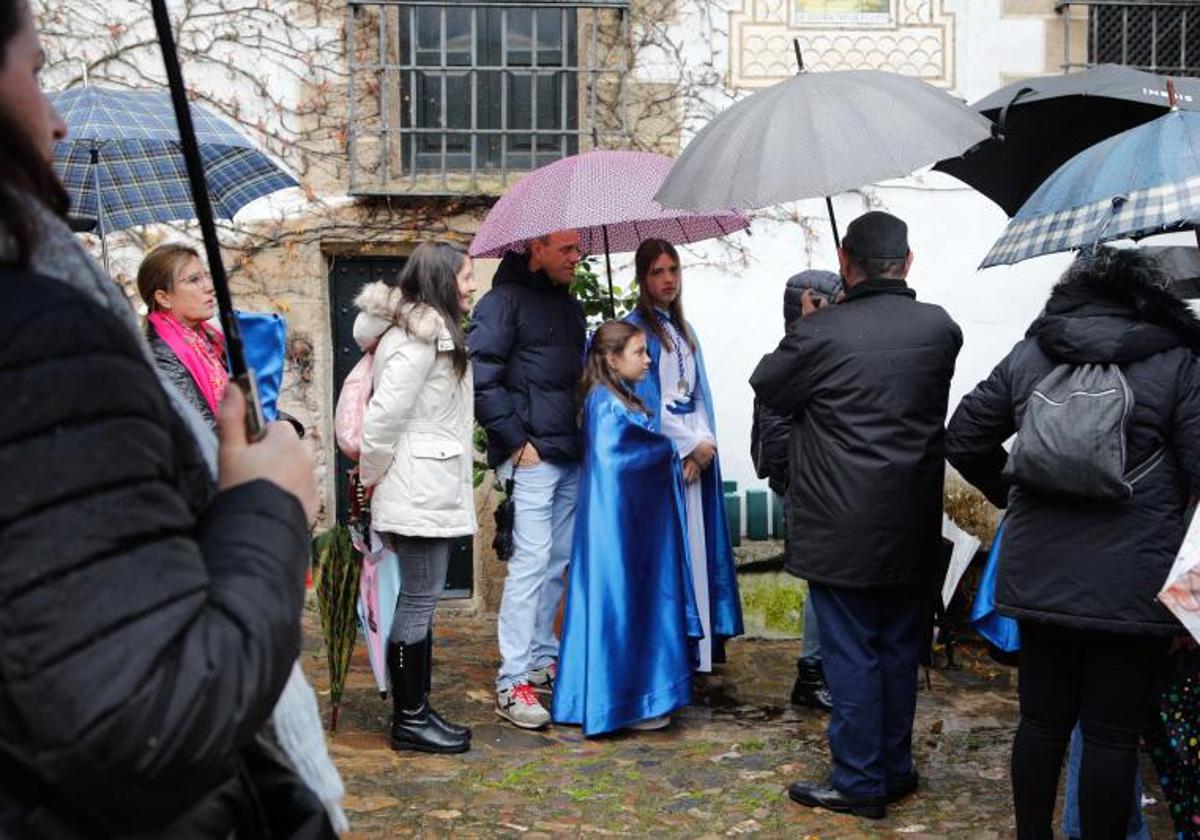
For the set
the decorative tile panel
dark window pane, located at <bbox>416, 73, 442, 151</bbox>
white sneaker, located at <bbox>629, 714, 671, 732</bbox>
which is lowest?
white sneaker, located at <bbox>629, 714, 671, 732</bbox>

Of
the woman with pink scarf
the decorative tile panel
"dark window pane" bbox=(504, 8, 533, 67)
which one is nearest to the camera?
the woman with pink scarf

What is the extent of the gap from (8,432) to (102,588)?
0.16 m

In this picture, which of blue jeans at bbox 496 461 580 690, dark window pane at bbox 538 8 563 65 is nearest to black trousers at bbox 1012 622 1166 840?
blue jeans at bbox 496 461 580 690

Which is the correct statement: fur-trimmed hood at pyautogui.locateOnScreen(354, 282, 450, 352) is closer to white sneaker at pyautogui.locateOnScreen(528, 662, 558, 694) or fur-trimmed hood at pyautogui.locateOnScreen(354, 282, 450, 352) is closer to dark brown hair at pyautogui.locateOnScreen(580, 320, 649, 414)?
dark brown hair at pyautogui.locateOnScreen(580, 320, 649, 414)

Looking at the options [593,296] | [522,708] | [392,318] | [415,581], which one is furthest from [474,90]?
[522,708]

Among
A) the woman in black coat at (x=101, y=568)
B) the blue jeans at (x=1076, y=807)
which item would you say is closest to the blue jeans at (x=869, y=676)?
the blue jeans at (x=1076, y=807)

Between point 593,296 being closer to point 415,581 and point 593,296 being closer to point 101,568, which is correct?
point 415,581

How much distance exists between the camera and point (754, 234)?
7.83 meters

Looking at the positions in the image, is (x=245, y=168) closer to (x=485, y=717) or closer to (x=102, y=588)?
(x=485, y=717)

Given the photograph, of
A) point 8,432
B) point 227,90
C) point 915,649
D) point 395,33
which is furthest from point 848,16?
point 8,432

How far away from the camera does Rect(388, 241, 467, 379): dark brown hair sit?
5117mm

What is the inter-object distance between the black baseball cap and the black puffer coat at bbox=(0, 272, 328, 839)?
339 centimetres

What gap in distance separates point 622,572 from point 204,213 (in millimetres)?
3942

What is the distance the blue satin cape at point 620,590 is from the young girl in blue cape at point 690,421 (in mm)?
348
